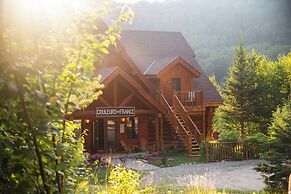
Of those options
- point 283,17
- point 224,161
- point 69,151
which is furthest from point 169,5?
point 69,151

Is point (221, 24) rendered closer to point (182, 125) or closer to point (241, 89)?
point (241, 89)

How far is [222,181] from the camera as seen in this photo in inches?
601

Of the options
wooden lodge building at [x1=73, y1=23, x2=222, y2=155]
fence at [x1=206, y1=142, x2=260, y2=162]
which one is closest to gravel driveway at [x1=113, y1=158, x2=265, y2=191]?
fence at [x1=206, y1=142, x2=260, y2=162]

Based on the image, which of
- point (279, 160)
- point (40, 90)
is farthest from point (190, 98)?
point (40, 90)

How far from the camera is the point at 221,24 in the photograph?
75562 millimetres

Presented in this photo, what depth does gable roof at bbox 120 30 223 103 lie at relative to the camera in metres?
28.5

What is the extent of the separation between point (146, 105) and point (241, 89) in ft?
29.5

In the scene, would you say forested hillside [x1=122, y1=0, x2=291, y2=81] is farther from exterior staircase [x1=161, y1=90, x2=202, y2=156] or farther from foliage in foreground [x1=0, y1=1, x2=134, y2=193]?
foliage in foreground [x1=0, y1=1, x2=134, y2=193]

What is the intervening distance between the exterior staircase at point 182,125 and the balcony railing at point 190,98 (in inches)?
30.0

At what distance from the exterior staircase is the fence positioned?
195 cm

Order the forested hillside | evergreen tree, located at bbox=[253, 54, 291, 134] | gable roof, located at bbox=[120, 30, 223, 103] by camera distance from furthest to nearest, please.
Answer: the forested hillside < evergreen tree, located at bbox=[253, 54, 291, 134] < gable roof, located at bbox=[120, 30, 223, 103]

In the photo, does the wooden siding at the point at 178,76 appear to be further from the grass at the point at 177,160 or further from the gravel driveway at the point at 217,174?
the gravel driveway at the point at 217,174

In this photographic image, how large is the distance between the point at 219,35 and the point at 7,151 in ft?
242

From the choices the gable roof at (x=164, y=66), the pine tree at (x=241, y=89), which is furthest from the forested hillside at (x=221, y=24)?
the gable roof at (x=164, y=66)
